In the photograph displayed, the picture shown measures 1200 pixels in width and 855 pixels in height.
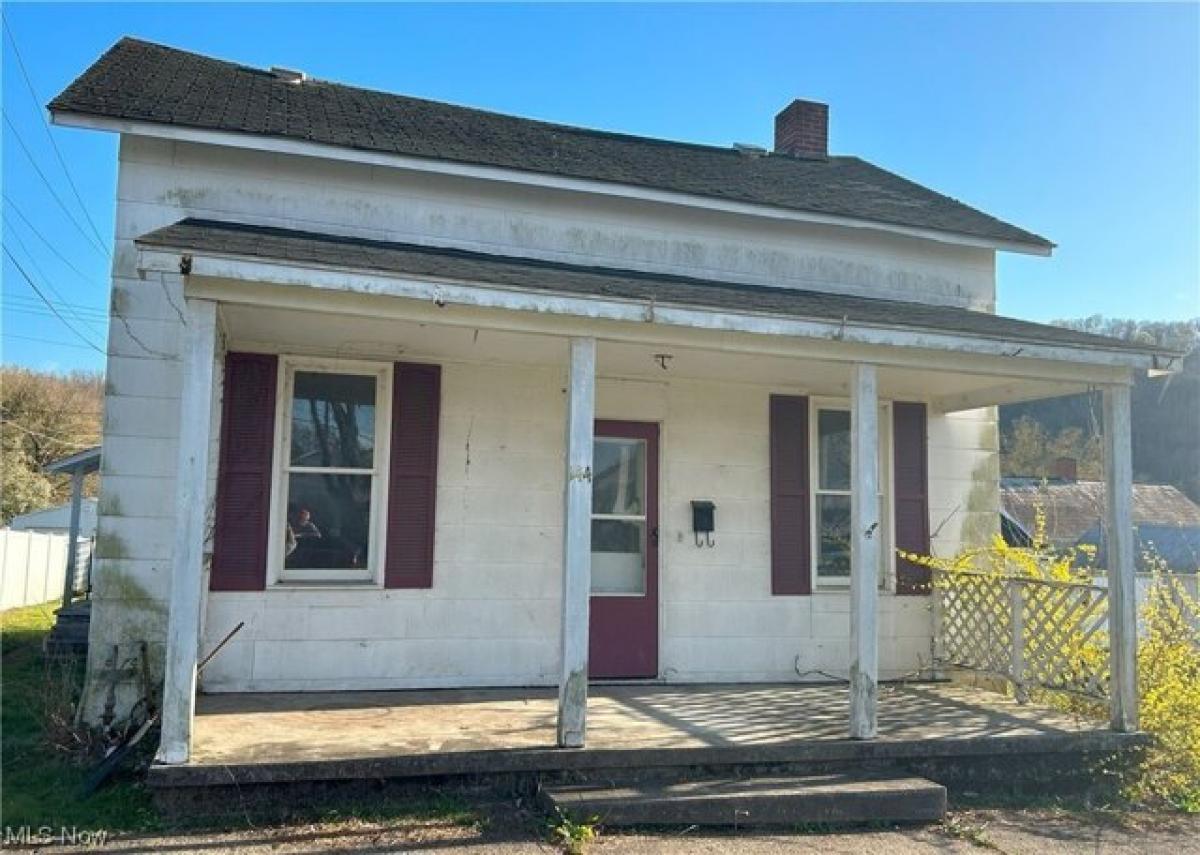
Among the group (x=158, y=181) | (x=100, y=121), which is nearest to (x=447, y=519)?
(x=158, y=181)

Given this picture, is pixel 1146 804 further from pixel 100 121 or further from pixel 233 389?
pixel 100 121

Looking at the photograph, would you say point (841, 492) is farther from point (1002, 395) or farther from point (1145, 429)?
point (1145, 429)

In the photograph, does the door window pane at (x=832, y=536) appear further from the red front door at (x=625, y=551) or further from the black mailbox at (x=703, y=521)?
the red front door at (x=625, y=551)

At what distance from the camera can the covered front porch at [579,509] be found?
5039 mm

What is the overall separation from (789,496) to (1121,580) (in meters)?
2.62

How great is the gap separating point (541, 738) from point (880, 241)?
5746 mm

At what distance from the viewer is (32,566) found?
60.4 feet

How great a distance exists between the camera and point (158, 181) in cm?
658

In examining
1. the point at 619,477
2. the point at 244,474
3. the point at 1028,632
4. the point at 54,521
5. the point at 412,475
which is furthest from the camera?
the point at 54,521

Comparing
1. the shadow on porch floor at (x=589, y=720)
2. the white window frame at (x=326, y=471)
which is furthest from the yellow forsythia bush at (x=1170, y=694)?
the white window frame at (x=326, y=471)

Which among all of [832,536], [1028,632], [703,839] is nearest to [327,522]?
[703,839]

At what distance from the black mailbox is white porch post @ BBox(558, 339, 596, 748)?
2415mm

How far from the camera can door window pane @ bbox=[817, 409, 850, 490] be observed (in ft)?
26.5

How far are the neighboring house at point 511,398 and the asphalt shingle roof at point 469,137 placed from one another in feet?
0.19
